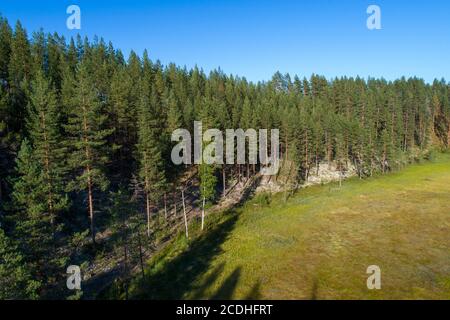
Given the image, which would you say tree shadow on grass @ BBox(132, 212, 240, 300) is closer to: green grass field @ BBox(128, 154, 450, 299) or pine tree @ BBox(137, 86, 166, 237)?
green grass field @ BBox(128, 154, 450, 299)

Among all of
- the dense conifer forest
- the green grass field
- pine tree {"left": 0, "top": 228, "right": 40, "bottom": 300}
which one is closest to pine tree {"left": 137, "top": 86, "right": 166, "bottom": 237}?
the dense conifer forest

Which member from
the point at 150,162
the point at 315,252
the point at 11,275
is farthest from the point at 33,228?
the point at 315,252

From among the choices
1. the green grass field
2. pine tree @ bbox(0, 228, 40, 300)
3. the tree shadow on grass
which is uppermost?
pine tree @ bbox(0, 228, 40, 300)

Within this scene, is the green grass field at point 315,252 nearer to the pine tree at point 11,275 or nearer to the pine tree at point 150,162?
the pine tree at point 150,162

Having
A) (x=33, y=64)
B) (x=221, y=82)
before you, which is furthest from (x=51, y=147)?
(x=221, y=82)

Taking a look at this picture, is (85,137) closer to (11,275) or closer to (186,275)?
(186,275)

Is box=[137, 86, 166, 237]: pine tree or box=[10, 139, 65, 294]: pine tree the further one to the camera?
box=[137, 86, 166, 237]: pine tree
